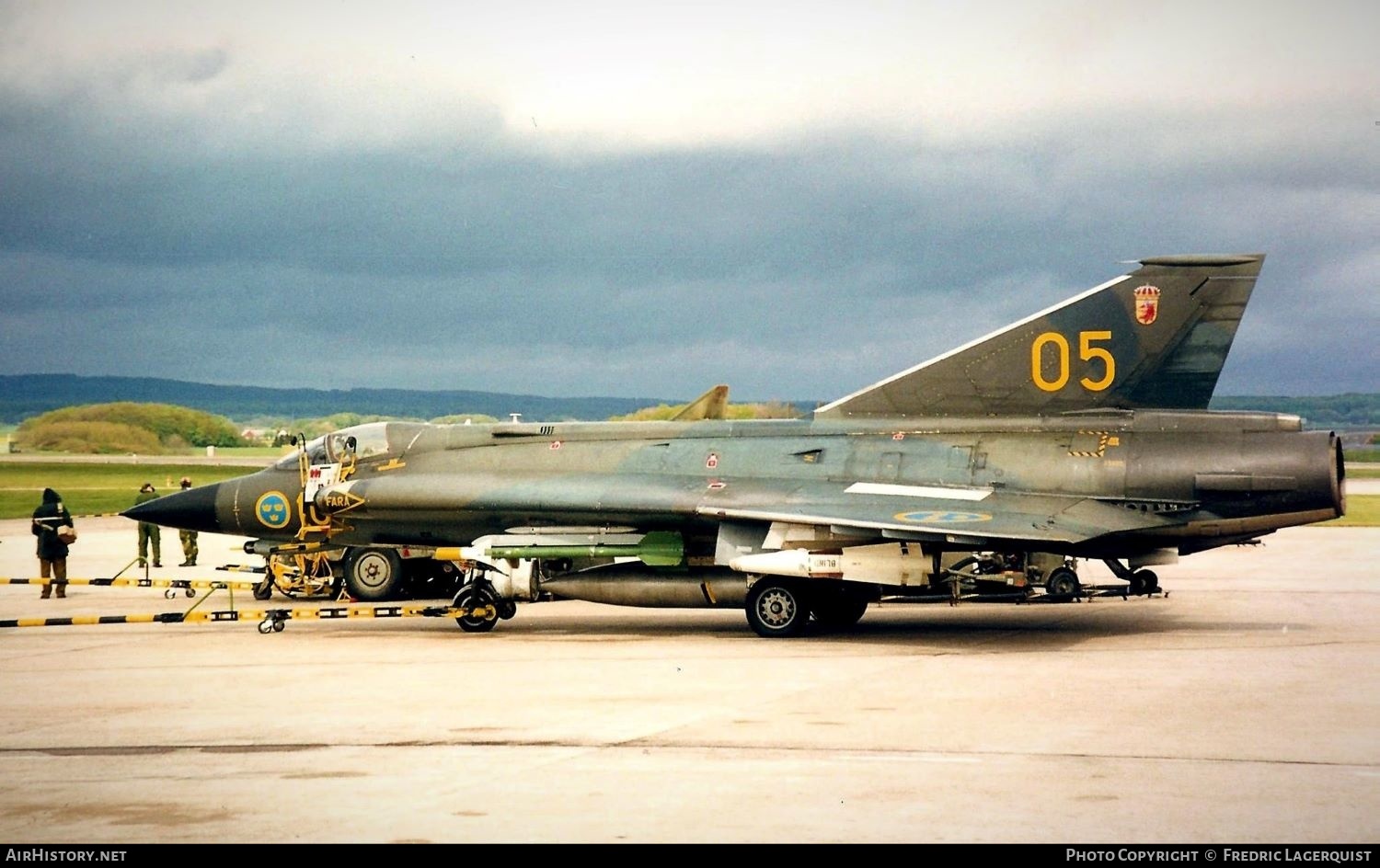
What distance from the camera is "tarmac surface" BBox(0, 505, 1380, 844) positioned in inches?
313

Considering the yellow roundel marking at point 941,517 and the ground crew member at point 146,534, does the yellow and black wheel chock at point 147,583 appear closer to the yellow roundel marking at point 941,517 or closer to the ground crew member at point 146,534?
the ground crew member at point 146,534

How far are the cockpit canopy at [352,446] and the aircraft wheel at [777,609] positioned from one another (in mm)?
5046

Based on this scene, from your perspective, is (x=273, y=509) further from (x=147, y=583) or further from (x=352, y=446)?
(x=147, y=583)

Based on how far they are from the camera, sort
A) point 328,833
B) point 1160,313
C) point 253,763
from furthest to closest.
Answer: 1. point 1160,313
2. point 253,763
3. point 328,833

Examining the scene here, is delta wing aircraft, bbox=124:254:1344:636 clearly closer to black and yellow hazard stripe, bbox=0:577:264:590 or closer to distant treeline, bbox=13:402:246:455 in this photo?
black and yellow hazard stripe, bbox=0:577:264:590

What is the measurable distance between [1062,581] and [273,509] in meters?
9.71

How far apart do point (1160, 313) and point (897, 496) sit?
336cm

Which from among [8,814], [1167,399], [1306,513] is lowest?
[8,814]

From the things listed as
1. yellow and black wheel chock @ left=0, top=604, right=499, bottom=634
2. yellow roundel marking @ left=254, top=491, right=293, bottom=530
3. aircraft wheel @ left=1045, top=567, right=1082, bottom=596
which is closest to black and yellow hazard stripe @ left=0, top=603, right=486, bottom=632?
yellow and black wheel chock @ left=0, top=604, right=499, bottom=634

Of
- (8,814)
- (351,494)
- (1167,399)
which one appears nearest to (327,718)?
(8,814)

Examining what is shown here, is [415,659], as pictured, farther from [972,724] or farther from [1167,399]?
[1167,399]

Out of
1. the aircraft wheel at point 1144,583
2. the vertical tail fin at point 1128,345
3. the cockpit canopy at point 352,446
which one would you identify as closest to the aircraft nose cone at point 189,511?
the cockpit canopy at point 352,446

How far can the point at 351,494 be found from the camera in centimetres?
1817

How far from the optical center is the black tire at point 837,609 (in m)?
16.8
